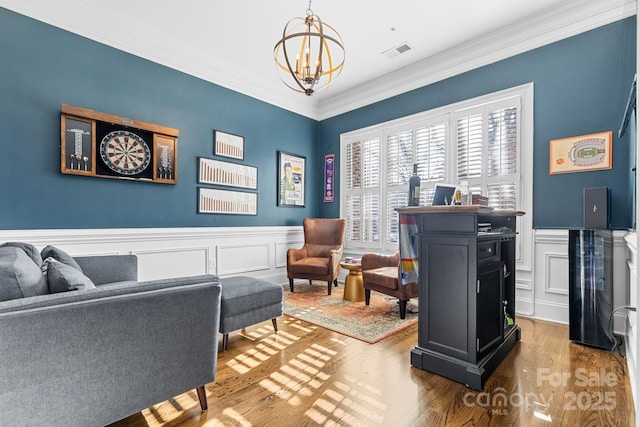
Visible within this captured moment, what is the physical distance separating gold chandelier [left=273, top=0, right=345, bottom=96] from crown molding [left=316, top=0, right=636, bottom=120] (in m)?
0.89

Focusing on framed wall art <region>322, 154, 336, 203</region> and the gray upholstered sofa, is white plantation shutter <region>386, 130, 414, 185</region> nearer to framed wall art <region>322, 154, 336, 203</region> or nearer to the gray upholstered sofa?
framed wall art <region>322, 154, 336, 203</region>

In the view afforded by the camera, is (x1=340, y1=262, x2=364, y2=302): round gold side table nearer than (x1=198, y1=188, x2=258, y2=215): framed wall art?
Yes

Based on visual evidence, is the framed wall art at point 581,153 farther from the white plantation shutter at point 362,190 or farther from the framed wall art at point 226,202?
the framed wall art at point 226,202

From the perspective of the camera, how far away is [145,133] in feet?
11.6

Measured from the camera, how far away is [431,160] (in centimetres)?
415

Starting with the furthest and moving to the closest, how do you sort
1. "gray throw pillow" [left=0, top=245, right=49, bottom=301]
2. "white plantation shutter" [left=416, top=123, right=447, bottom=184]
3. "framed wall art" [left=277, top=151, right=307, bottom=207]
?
"framed wall art" [left=277, top=151, right=307, bottom=207] → "white plantation shutter" [left=416, top=123, right=447, bottom=184] → "gray throw pillow" [left=0, top=245, right=49, bottom=301]

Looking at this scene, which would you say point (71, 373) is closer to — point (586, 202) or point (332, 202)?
point (586, 202)

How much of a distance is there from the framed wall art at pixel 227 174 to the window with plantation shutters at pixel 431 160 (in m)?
1.59

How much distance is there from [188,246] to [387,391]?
297 cm

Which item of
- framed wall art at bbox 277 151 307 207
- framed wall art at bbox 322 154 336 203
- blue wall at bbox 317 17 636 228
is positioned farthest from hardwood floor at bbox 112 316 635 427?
framed wall art at bbox 322 154 336 203

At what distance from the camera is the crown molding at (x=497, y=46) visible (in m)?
2.97

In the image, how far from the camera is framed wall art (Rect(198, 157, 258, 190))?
4059 mm

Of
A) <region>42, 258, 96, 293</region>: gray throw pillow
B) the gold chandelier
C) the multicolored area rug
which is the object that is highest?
the gold chandelier

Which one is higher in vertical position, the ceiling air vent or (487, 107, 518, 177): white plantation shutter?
the ceiling air vent
